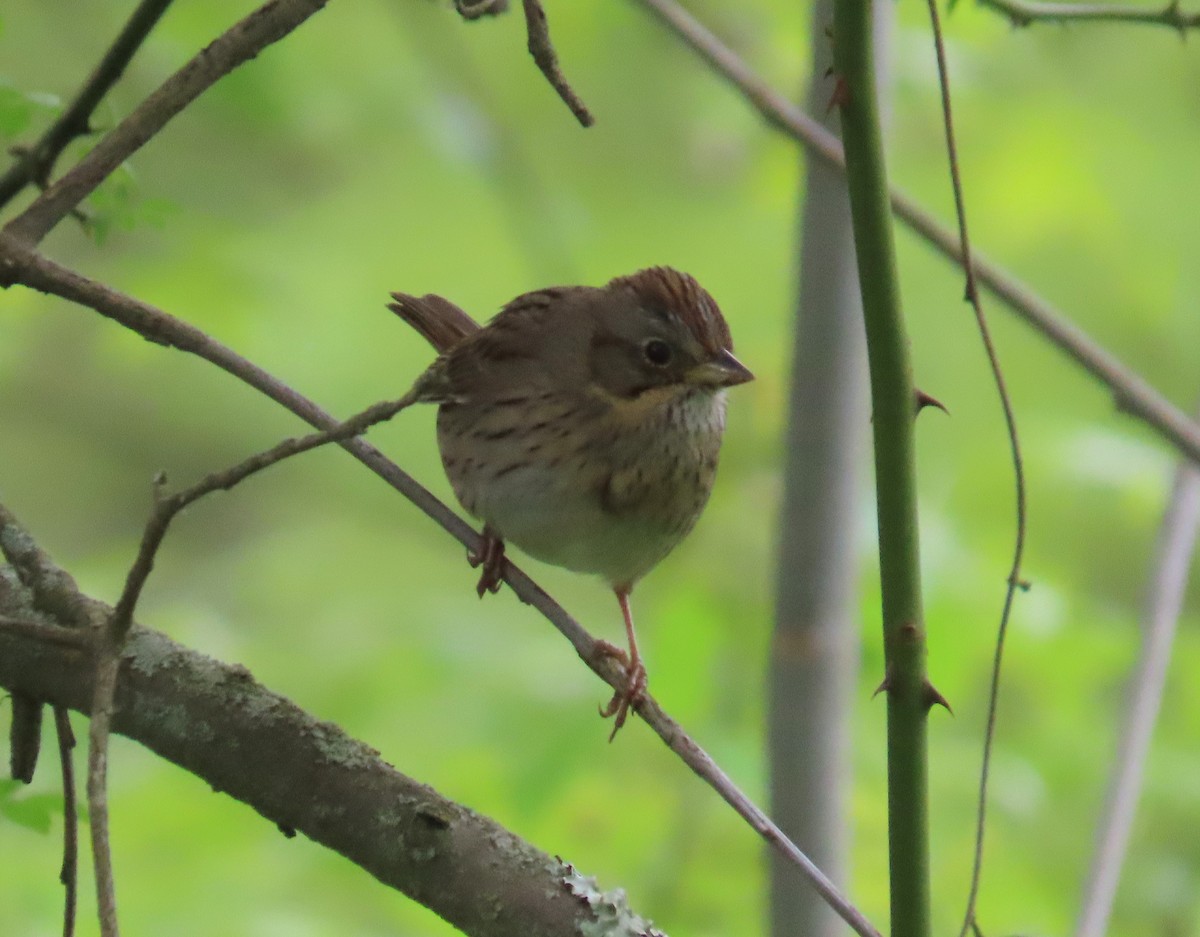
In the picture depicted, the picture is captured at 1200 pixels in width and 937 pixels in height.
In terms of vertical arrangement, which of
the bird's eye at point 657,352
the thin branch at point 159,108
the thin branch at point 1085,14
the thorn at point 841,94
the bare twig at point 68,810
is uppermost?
the bird's eye at point 657,352

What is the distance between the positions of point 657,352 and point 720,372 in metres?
0.15

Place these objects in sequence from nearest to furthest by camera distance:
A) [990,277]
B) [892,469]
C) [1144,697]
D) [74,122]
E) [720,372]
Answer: [892,469] < [74,122] < [990,277] < [1144,697] < [720,372]

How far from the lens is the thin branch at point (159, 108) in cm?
172

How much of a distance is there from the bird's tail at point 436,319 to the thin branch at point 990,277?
118cm

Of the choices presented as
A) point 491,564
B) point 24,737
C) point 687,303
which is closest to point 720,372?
point 687,303

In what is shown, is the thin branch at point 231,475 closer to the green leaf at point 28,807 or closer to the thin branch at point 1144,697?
the green leaf at point 28,807

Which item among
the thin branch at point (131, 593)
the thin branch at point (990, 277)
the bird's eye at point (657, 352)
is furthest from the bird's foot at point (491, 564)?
the thin branch at point (131, 593)

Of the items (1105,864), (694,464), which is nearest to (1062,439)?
(694,464)

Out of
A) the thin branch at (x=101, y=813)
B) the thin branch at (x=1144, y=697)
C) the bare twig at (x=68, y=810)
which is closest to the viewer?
the thin branch at (x=101, y=813)

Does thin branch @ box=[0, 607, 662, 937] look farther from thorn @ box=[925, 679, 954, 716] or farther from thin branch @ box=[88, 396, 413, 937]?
thorn @ box=[925, 679, 954, 716]

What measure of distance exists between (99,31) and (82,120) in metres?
3.00

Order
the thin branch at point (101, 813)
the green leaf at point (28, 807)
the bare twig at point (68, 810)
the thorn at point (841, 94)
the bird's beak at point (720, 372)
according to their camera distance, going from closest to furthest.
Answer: the thin branch at point (101, 813), the thorn at point (841, 94), the bare twig at point (68, 810), the green leaf at point (28, 807), the bird's beak at point (720, 372)

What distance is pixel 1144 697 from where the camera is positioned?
2.66 metres

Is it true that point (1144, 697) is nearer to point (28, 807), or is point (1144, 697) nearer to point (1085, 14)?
point (1085, 14)
